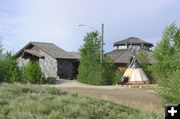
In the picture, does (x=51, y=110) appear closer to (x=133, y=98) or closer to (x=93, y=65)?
(x=133, y=98)

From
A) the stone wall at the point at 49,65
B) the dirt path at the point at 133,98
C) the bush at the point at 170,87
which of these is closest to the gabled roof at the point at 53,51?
the stone wall at the point at 49,65

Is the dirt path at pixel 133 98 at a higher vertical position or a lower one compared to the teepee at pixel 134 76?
lower

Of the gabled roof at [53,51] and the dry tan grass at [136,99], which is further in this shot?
the gabled roof at [53,51]

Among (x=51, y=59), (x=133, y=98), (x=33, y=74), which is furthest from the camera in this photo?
(x=51, y=59)

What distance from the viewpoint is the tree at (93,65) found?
173ft

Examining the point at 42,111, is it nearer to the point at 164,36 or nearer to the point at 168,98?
the point at 168,98

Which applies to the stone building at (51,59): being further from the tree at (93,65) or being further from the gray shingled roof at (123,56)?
the tree at (93,65)

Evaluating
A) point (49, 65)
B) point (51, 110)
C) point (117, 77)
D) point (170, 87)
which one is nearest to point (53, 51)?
point (49, 65)

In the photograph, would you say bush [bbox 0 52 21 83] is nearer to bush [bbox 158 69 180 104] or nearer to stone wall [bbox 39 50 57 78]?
stone wall [bbox 39 50 57 78]

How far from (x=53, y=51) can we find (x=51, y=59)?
2.47 m

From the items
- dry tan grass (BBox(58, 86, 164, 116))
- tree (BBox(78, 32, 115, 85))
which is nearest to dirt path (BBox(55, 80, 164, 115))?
dry tan grass (BBox(58, 86, 164, 116))

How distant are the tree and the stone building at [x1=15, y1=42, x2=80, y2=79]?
8.62 meters

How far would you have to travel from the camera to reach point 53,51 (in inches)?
2635

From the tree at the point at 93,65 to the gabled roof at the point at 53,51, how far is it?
8649 mm
